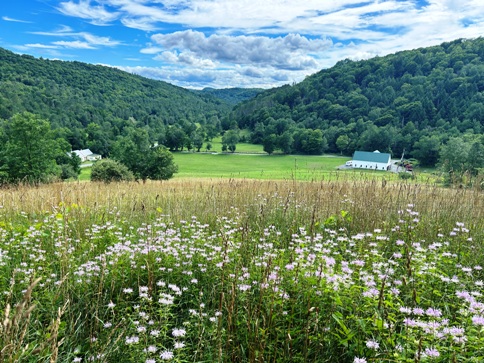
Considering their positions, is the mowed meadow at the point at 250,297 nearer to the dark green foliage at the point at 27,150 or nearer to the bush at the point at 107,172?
the bush at the point at 107,172

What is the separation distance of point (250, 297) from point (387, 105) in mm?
138808

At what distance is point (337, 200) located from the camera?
6.86 m

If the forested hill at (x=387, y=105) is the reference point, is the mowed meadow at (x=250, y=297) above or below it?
below

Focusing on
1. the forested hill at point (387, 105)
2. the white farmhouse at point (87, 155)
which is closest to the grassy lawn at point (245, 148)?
the forested hill at point (387, 105)

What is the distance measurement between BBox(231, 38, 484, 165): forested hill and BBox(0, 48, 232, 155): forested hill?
3838 cm

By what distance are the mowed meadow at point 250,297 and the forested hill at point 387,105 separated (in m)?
77.9

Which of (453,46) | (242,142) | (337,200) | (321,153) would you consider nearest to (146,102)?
(242,142)

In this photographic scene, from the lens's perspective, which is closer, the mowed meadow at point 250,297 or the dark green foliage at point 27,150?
the mowed meadow at point 250,297

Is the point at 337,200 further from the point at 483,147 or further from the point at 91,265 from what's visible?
the point at 483,147

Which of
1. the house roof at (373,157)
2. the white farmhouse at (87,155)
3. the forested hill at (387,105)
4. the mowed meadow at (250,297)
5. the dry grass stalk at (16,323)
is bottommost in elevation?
the white farmhouse at (87,155)

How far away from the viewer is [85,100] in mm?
137375

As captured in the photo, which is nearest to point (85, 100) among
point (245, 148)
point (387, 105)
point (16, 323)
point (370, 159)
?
point (245, 148)

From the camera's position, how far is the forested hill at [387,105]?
92750 millimetres

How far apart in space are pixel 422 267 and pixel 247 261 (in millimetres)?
1774
